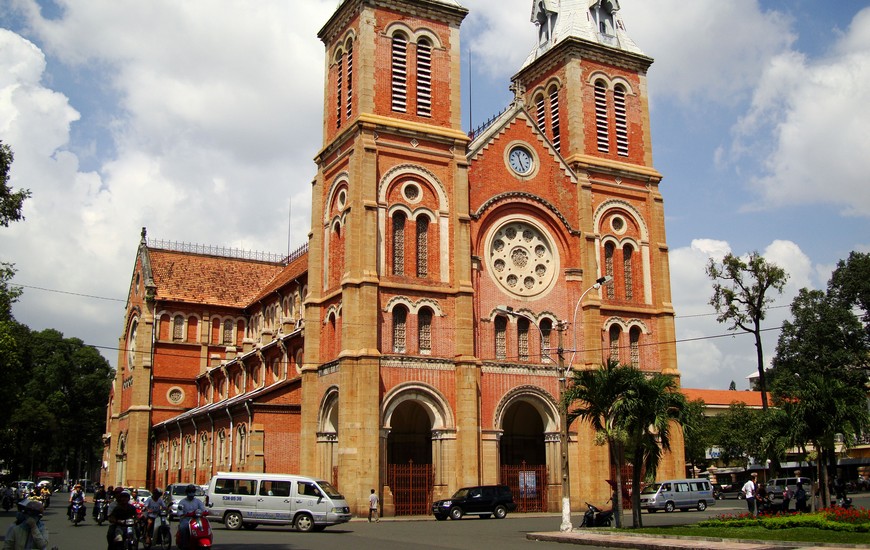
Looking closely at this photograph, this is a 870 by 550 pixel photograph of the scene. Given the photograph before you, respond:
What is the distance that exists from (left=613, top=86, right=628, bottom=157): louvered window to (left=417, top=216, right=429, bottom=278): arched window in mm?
13340

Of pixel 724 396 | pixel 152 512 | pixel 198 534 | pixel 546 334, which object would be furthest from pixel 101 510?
pixel 724 396

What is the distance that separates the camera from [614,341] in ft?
151

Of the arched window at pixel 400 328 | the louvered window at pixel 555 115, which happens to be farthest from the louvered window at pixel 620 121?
the arched window at pixel 400 328

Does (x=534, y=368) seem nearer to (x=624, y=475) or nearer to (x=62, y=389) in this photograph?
(x=624, y=475)

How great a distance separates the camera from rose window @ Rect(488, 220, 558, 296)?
44250mm

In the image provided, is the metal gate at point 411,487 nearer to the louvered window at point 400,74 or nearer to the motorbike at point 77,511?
the motorbike at point 77,511

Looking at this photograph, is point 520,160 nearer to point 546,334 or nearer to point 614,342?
point 546,334

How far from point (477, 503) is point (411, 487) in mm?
3619

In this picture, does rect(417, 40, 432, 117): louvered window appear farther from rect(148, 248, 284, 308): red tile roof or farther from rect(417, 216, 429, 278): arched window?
rect(148, 248, 284, 308): red tile roof

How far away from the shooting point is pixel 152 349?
62875 mm

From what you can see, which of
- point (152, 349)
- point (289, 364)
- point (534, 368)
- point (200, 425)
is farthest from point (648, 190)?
point (152, 349)

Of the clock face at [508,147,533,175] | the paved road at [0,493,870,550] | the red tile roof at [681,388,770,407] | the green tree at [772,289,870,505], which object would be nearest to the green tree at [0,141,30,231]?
the paved road at [0,493,870,550]

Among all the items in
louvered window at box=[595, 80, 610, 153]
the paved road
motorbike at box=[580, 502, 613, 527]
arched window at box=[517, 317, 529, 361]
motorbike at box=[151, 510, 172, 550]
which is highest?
louvered window at box=[595, 80, 610, 153]

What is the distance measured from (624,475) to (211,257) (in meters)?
39.7
